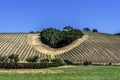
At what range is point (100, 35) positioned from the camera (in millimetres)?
103000

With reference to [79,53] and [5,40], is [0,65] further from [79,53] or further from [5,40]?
[5,40]

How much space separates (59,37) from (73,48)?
254 inches

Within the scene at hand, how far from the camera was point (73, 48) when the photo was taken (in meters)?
88.1

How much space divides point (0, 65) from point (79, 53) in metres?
32.5

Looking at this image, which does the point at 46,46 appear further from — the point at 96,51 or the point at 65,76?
the point at 65,76

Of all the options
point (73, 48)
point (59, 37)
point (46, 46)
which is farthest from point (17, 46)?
point (73, 48)

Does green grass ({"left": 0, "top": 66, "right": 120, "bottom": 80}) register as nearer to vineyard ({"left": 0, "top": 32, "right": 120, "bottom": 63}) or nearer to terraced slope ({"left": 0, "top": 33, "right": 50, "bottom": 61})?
vineyard ({"left": 0, "top": 32, "right": 120, "bottom": 63})

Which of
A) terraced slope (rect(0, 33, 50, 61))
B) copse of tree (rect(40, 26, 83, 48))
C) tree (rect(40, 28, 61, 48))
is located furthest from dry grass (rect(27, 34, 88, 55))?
tree (rect(40, 28, 61, 48))

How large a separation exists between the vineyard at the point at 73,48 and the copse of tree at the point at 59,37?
1.43m

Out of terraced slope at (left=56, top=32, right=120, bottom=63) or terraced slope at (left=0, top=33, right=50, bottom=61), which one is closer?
terraced slope at (left=56, top=32, right=120, bottom=63)

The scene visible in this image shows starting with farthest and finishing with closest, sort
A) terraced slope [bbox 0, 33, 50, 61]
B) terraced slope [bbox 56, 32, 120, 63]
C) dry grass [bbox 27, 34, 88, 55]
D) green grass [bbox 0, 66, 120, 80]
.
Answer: dry grass [bbox 27, 34, 88, 55]
terraced slope [bbox 0, 33, 50, 61]
terraced slope [bbox 56, 32, 120, 63]
green grass [bbox 0, 66, 120, 80]

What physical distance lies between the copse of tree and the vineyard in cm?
143

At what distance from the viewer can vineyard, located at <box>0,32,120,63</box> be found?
3118 inches

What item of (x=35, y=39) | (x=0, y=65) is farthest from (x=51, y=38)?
(x=0, y=65)
